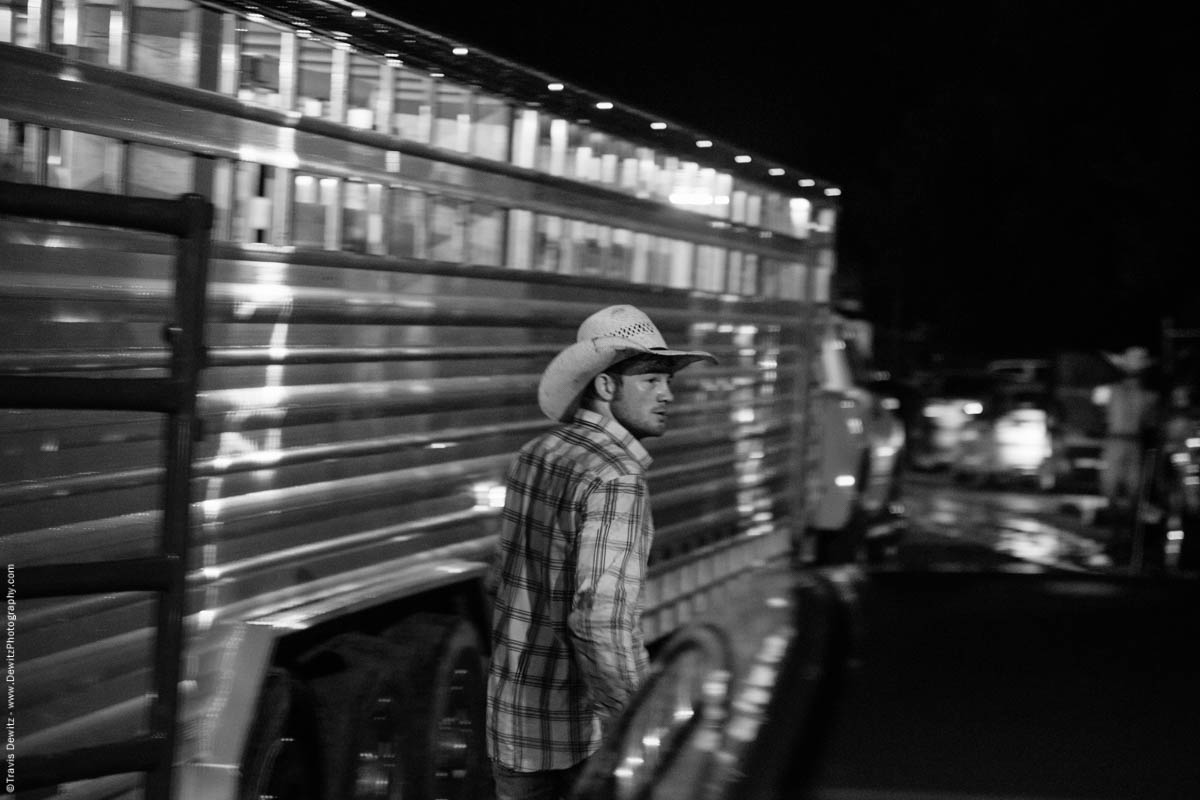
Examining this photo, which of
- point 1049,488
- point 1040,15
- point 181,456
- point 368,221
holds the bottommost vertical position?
point 1049,488

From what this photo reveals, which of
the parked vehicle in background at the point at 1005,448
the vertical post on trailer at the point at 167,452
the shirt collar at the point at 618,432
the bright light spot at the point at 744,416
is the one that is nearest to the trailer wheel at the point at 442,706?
the shirt collar at the point at 618,432

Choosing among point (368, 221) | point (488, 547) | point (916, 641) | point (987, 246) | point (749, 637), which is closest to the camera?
point (916, 641)

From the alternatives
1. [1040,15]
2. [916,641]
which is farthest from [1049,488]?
[916,641]

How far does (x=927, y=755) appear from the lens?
2.72 metres

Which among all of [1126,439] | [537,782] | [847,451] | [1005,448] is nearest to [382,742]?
[537,782]

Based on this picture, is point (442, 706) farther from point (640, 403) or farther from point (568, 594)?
point (640, 403)

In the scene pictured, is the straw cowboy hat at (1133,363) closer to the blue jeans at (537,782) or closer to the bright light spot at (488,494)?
the bright light spot at (488,494)

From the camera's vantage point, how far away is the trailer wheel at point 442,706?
222 inches

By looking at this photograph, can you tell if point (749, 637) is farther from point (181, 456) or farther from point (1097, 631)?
A: point (181, 456)

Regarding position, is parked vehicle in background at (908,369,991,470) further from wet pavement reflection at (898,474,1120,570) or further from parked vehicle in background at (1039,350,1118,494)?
parked vehicle in background at (1039,350,1118,494)

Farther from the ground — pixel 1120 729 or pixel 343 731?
pixel 1120 729

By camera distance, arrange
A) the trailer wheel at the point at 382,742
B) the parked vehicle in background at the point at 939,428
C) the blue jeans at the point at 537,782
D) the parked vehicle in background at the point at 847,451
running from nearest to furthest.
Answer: the blue jeans at the point at 537,782 < the trailer wheel at the point at 382,742 < the parked vehicle in background at the point at 847,451 < the parked vehicle in background at the point at 939,428

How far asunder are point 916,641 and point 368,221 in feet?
8.31

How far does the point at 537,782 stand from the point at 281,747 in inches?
40.3
